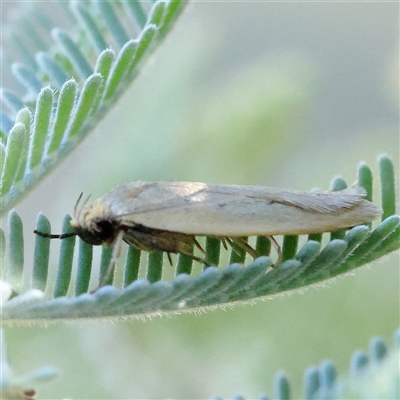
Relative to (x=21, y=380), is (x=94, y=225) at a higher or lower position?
higher

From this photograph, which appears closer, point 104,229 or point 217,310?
point 104,229

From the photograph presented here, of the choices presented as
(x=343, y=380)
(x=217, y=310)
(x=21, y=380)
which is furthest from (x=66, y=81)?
(x=217, y=310)

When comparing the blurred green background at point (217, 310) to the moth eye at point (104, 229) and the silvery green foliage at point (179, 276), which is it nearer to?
the moth eye at point (104, 229)

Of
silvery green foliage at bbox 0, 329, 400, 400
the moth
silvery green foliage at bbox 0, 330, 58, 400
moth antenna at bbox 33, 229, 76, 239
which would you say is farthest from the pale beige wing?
A: silvery green foliage at bbox 0, 330, 58, 400

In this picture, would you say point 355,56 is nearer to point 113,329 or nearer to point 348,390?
point 113,329

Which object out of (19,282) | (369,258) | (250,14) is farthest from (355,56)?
(19,282)

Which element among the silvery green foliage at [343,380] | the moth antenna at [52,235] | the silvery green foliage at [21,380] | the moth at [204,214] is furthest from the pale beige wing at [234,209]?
the silvery green foliage at [21,380]

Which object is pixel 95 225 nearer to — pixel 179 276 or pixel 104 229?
pixel 104 229
